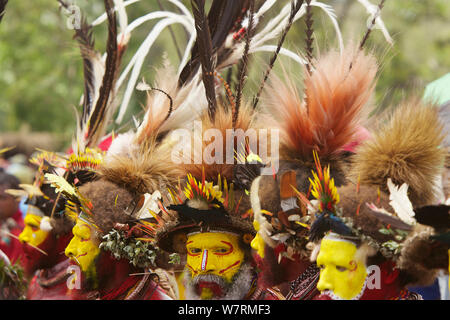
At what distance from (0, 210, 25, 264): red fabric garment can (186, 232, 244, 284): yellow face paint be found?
2538 millimetres

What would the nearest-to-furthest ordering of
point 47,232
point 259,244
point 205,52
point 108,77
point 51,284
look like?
1. point 259,244
2. point 205,52
3. point 108,77
4. point 47,232
5. point 51,284

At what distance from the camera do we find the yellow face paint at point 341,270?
228 cm

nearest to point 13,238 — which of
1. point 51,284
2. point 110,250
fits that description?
point 51,284

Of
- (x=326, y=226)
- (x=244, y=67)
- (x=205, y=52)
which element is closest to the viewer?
(x=326, y=226)

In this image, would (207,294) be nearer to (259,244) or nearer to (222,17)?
(259,244)

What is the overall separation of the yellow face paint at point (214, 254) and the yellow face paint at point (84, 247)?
669mm

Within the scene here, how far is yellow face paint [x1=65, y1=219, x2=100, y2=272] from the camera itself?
3.11 meters

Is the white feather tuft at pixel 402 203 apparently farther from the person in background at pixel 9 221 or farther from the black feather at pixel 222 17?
the person in background at pixel 9 221

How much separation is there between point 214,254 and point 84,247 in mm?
839

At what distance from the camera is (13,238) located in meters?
4.88

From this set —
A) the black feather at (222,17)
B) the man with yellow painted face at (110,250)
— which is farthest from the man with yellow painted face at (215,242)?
the black feather at (222,17)

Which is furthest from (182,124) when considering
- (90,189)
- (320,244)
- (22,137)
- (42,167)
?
(22,137)
